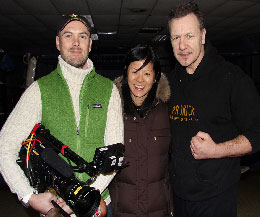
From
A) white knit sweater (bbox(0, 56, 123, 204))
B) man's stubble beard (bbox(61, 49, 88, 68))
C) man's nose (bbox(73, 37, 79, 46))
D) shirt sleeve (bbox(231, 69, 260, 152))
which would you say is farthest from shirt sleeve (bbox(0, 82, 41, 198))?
shirt sleeve (bbox(231, 69, 260, 152))

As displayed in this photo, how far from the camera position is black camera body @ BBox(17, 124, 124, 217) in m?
1.27

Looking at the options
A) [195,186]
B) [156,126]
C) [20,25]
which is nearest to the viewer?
[195,186]

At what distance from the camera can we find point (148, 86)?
2.04 m

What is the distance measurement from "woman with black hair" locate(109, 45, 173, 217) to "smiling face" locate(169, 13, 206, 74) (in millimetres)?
239

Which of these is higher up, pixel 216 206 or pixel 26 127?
pixel 26 127

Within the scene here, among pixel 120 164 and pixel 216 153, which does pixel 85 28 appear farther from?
pixel 216 153

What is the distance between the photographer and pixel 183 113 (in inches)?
73.8

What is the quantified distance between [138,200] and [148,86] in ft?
2.76

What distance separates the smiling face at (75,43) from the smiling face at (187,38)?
0.63 meters

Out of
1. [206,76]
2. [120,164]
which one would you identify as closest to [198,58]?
[206,76]

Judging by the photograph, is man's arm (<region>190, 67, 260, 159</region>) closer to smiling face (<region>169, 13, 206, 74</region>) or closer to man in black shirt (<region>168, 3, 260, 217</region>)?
man in black shirt (<region>168, 3, 260, 217</region>)

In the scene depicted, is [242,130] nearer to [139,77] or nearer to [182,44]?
[182,44]

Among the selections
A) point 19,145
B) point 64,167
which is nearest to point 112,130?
point 64,167

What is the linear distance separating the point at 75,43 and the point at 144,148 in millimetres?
857
